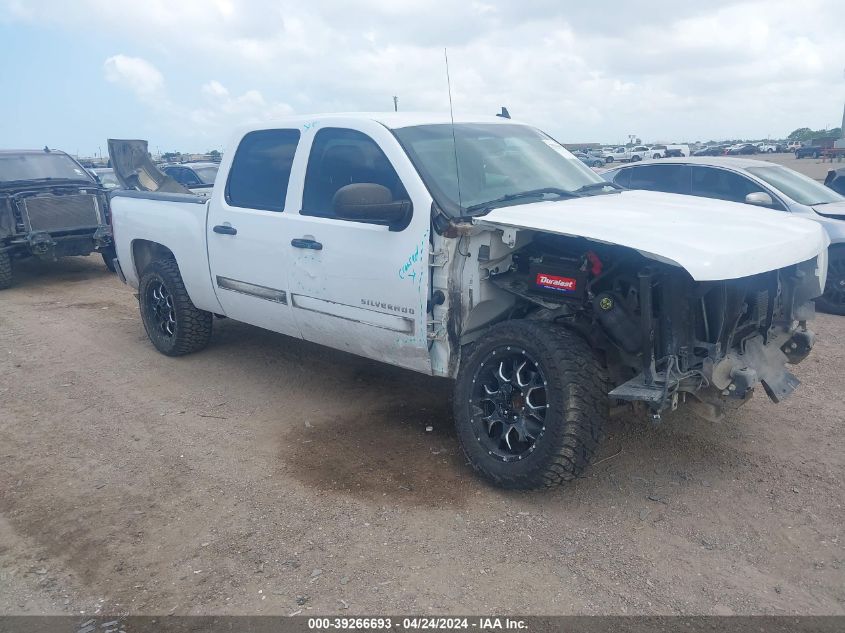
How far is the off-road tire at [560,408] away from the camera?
3545 millimetres

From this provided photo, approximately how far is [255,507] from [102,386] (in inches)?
107

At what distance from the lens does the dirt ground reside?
308 cm

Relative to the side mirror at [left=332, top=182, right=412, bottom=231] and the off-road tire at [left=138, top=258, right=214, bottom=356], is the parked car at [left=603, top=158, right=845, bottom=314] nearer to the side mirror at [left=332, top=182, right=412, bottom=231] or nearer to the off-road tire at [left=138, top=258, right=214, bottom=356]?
the side mirror at [left=332, top=182, right=412, bottom=231]

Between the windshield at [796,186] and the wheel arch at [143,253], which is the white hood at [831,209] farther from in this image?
the wheel arch at [143,253]

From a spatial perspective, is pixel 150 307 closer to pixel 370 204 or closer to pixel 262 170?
pixel 262 170

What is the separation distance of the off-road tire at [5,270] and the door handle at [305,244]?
725 centimetres

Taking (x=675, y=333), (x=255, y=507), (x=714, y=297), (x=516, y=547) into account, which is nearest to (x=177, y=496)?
(x=255, y=507)

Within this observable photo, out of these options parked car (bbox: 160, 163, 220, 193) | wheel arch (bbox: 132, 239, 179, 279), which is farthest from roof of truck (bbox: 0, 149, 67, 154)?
wheel arch (bbox: 132, 239, 179, 279)

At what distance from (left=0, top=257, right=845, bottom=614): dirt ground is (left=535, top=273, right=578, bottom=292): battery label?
1.14 m

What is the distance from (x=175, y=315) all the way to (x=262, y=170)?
1.85 metres

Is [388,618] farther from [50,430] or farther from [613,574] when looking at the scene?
[50,430]

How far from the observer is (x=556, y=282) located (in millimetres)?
→ 3752

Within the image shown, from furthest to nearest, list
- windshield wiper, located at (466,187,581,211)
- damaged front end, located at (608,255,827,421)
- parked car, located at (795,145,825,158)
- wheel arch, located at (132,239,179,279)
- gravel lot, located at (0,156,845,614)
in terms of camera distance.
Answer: parked car, located at (795,145,825,158) → wheel arch, located at (132,239,179,279) → windshield wiper, located at (466,187,581,211) → damaged front end, located at (608,255,827,421) → gravel lot, located at (0,156,845,614)

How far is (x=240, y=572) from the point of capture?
3.24 m
